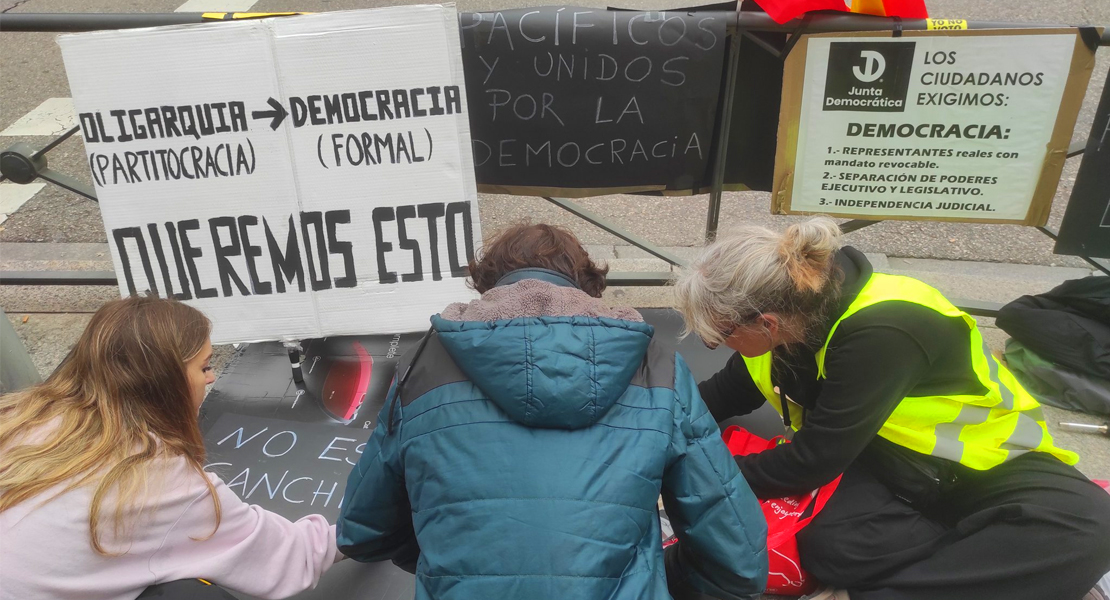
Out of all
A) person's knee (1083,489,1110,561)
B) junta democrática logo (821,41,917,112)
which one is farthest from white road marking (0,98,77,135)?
person's knee (1083,489,1110,561)

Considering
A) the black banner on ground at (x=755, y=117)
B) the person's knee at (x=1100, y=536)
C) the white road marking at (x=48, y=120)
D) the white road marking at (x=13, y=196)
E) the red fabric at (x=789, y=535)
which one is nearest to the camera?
the person's knee at (x=1100, y=536)

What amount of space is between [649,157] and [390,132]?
0.92m

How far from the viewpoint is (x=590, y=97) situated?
2.71m

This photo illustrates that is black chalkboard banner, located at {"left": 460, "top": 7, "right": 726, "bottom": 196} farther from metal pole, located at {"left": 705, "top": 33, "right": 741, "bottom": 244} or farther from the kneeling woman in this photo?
the kneeling woman

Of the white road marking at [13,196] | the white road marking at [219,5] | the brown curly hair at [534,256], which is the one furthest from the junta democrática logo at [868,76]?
the white road marking at [219,5]

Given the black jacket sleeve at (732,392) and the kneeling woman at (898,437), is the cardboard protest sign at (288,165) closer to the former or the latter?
the black jacket sleeve at (732,392)

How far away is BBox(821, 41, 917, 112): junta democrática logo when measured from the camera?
253 centimetres

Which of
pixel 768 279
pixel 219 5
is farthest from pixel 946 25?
pixel 219 5

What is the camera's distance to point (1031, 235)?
13.7ft

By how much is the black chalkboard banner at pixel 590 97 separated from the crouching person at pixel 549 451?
1285 millimetres

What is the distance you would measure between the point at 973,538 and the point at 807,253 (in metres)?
0.78

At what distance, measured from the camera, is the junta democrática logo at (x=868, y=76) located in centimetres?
253

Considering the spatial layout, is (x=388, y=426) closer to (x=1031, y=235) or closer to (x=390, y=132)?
(x=390, y=132)

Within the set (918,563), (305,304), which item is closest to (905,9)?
(918,563)
